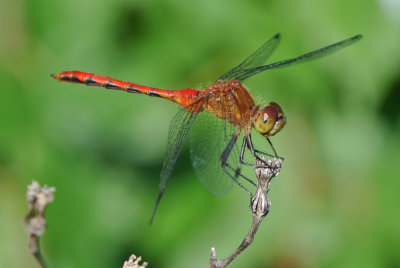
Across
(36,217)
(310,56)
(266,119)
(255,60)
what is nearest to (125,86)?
(255,60)

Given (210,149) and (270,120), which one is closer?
(270,120)

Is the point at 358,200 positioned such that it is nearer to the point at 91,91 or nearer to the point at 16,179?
the point at 91,91

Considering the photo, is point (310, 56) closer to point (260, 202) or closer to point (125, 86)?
point (125, 86)

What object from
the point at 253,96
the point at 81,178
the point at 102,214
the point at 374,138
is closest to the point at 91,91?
the point at 81,178

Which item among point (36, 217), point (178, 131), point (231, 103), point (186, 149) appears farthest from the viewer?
point (186, 149)

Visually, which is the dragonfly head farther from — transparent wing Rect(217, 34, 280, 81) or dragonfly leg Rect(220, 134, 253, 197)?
transparent wing Rect(217, 34, 280, 81)

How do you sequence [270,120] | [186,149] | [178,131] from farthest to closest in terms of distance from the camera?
[186,149] → [178,131] → [270,120]
